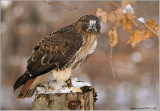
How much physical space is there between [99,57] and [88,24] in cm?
522

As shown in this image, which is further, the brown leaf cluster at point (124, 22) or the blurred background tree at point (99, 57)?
the blurred background tree at point (99, 57)

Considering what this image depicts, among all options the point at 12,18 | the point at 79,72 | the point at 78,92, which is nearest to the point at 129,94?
the point at 79,72

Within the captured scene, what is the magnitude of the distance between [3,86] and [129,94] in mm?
3781

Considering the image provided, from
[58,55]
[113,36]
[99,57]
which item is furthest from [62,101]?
[99,57]

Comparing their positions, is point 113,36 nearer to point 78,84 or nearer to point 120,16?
point 120,16

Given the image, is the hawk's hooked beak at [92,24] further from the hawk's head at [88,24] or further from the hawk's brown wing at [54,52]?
the hawk's brown wing at [54,52]

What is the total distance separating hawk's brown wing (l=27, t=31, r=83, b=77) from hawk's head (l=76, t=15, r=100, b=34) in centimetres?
21

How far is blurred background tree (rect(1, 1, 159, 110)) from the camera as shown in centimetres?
934

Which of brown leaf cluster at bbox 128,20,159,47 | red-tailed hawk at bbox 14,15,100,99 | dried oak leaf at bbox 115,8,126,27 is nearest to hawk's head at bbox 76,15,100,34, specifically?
Result: red-tailed hawk at bbox 14,15,100,99

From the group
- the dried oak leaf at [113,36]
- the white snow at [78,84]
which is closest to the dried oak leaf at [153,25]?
the dried oak leaf at [113,36]

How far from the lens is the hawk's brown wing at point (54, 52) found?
4.19 metres

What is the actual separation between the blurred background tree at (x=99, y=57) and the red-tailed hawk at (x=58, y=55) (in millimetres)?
4669

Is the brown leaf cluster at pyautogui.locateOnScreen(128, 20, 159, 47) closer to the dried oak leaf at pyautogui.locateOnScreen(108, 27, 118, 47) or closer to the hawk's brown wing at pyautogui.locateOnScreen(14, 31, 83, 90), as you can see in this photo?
the dried oak leaf at pyautogui.locateOnScreen(108, 27, 118, 47)

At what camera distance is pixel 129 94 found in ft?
31.4
